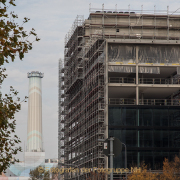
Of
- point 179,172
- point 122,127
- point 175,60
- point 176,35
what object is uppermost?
point 176,35

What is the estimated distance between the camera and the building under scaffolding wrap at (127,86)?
3228 inches

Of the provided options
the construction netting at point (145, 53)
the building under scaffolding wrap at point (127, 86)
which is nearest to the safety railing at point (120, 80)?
the building under scaffolding wrap at point (127, 86)

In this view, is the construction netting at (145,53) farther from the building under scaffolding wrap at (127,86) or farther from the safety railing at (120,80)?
the safety railing at (120,80)

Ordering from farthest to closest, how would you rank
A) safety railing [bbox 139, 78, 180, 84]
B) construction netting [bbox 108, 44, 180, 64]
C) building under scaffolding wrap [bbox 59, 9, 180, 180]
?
safety railing [bbox 139, 78, 180, 84], construction netting [bbox 108, 44, 180, 64], building under scaffolding wrap [bbox 59, 9, 180, 180]

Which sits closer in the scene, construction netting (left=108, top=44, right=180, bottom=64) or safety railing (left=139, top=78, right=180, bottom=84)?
construction netting (left=108, top=44, right=180, bottom=64)

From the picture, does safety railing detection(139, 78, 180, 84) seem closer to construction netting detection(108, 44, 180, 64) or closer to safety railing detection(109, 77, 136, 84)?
safety railing detection(109, 77, 136, 84)

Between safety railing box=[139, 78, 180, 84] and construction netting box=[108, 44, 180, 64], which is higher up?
construction netting box=[108, 44, 180, 64]

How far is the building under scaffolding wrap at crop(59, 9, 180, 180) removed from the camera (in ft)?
269

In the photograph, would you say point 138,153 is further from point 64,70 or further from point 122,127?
point 64,70

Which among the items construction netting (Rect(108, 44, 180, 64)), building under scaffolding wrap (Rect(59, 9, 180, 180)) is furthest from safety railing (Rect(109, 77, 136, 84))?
construction netting (Rect(108, 44, 180, 64))

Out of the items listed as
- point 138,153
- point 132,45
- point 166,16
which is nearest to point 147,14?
point 166,16

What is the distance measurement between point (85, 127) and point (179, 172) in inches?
1029

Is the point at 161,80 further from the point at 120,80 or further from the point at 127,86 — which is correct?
the point at 127,86

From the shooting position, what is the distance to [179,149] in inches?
3265
